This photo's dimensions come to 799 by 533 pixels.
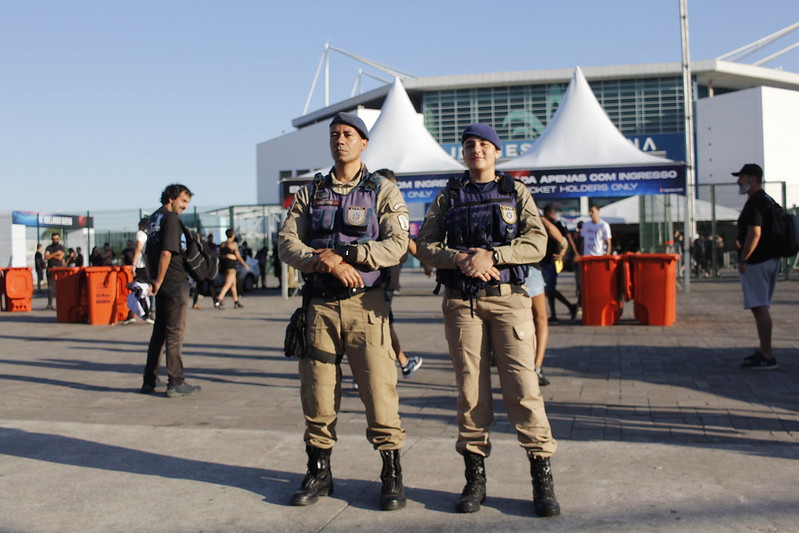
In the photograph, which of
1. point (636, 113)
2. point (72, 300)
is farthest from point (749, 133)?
point (72, 300)

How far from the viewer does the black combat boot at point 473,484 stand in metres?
3.54

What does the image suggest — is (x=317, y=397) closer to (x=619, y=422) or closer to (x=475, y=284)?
(x=475, y=284)

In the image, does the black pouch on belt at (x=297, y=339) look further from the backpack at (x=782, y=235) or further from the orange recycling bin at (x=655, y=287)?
the orange recycling bin at (x=655, y=287)

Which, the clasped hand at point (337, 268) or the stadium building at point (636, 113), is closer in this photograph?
the clasped hand at point (337, 268)

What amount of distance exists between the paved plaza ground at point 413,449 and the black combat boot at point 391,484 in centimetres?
6

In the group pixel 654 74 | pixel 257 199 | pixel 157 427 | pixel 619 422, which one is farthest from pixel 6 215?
pixel 654 74

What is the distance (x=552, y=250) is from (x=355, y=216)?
2.95 meters

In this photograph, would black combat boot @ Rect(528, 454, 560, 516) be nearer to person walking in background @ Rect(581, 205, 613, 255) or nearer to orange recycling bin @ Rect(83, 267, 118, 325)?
person walking in background @ Rect(581, 205, 613, 255)

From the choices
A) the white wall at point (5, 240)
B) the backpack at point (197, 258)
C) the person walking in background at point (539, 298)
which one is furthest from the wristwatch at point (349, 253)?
the white wall at point (5, 240)

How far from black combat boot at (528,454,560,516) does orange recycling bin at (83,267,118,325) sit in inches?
458

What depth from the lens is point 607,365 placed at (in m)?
7.77

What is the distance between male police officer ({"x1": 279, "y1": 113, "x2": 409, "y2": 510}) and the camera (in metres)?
3.72

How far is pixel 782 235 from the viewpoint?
22.9ft

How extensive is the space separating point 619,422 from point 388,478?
88.0 inches
